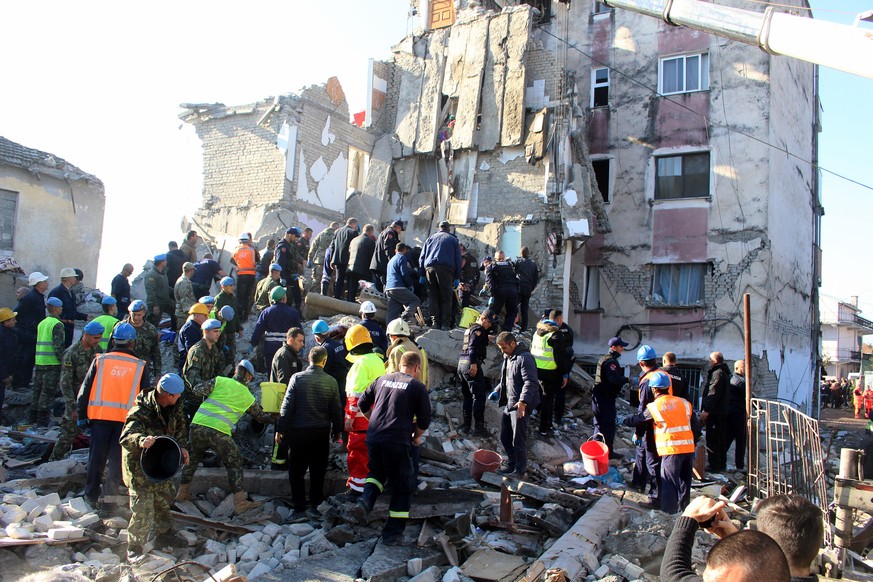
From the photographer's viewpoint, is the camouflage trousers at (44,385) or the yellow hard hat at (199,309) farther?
the camouflage trousers at (44,385)

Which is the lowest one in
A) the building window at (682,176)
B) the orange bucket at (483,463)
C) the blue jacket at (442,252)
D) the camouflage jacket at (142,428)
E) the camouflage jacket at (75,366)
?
the orange bucket at (483,463)

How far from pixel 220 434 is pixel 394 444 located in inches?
76.3

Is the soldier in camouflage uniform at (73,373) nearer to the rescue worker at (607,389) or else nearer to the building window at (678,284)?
the rescue worker at (607,389)

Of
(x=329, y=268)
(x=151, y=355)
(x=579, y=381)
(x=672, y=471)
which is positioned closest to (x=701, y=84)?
(x=579, y=381)

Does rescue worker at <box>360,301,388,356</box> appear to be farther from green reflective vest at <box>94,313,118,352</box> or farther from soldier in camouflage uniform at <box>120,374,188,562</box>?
green reflective vest at <box>94,313,118,352</box>

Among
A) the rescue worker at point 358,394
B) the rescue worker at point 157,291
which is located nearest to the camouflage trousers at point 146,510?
the rescue worker at point 358,394

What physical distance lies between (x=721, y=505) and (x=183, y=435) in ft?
16.1

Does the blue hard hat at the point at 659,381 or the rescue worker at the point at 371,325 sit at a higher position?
the rescue worker at the point at 371,325

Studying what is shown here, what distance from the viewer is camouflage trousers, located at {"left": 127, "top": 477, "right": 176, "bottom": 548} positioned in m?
5.64

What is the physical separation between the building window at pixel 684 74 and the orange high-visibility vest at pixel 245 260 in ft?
38.7

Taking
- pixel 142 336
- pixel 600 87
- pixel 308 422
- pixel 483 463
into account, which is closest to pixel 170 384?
pixel 308 422

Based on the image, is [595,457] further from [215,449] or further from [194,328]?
[194,328]

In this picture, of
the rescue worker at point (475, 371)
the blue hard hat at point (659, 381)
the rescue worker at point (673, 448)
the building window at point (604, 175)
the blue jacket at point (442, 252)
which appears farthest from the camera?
the building window at point (604, 175)

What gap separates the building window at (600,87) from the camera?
736 inches
